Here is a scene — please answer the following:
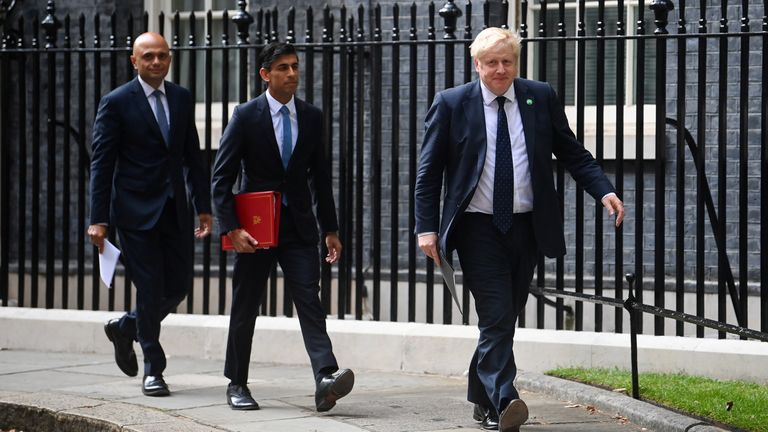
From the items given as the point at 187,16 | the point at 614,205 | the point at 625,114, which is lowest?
the point at 614,205

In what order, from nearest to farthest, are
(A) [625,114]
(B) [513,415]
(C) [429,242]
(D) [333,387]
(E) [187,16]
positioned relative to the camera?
(B) [513,415] → (C) [429,242] → (D) [333,387] → (A) [625,114] → (E) [187,16]

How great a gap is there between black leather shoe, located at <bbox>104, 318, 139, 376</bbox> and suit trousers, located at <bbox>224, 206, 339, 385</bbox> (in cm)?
88

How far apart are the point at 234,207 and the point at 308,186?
1.44 ft

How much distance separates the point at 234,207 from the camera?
7.03 m

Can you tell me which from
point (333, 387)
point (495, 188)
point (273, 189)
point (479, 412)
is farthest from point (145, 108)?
point (479, 412)

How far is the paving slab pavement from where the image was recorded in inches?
258

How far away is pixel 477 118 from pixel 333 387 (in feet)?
4.73

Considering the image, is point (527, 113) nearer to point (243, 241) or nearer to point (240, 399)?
point (243, 241)

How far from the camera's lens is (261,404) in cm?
721

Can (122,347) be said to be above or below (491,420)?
above

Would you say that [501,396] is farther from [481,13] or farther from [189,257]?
[481,13]

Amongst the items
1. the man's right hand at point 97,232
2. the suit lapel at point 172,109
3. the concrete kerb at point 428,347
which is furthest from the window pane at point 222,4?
the man's right hand at point 97,232

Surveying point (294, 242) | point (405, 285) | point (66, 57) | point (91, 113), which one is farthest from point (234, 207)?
point (91, 113)

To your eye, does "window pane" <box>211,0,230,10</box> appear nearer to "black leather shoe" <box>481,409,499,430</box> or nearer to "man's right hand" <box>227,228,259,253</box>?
"man's right hand" <box>227,228,259,253</box>
